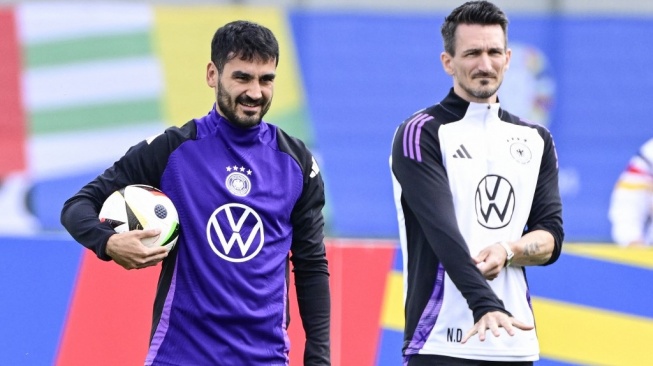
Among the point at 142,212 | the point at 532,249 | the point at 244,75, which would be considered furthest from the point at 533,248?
the point at 142,212

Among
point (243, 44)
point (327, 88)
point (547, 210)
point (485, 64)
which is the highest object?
point (327, 88)

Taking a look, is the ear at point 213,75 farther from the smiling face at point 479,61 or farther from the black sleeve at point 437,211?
the smiling face at point 479,61

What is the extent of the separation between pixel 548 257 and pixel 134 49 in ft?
23.8

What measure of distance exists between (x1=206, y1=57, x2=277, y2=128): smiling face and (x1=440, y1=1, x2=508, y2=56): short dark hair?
795 millimetres

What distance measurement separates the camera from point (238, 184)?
464 centimetres

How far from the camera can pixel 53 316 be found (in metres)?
6.41

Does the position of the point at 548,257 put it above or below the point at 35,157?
below

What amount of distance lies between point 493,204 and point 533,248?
218 mm

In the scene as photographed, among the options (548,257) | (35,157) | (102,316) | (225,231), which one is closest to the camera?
(225,231)

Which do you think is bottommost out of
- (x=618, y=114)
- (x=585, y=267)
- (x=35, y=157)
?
(x=585, y=267)

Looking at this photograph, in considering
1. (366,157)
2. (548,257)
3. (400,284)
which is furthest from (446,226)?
(366,157)

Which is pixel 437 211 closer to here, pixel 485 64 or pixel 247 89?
pixel 485 64

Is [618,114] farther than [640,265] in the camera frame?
Yes

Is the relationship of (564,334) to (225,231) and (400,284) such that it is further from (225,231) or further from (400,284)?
(225,231)
